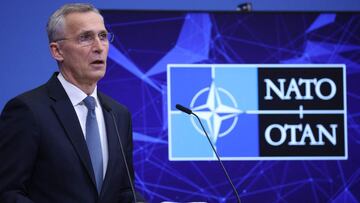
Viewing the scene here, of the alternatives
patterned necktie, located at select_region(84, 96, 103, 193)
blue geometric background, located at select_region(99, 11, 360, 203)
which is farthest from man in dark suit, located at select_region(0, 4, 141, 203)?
blue geometric background, located at select_region(99, 11, 360, 203)

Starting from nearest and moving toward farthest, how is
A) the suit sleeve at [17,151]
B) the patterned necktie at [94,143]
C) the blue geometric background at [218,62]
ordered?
1. the suit sleeve at [17,151]
2. the patterned necktie at [94,143]
3. the blue geometric background at [218,62]

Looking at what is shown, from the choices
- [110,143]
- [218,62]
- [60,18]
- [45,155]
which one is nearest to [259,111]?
[218,62]

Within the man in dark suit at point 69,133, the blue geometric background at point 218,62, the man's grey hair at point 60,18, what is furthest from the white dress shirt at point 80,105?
the blue geometric background at point 218,62

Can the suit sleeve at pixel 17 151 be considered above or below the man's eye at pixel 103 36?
below

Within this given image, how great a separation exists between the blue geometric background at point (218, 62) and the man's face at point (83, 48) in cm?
160

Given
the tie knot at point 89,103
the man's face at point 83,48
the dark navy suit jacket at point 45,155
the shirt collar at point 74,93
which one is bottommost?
the dark navy suit jacket at point 45,155

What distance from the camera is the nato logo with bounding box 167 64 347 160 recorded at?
13.3 ft

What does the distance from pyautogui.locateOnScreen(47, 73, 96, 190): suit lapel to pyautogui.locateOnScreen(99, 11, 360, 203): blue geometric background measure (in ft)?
5.37

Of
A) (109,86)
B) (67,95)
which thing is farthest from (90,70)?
(109,86)

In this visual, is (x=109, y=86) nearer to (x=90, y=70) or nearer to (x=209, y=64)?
(x=209, y=64)

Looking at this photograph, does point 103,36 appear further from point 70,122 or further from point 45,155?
point 45,155

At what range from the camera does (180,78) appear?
13.3ft

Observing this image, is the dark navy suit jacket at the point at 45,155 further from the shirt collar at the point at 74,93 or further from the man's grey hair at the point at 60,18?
the man's grey hair at the point at 60,18

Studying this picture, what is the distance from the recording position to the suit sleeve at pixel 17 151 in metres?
2.21
